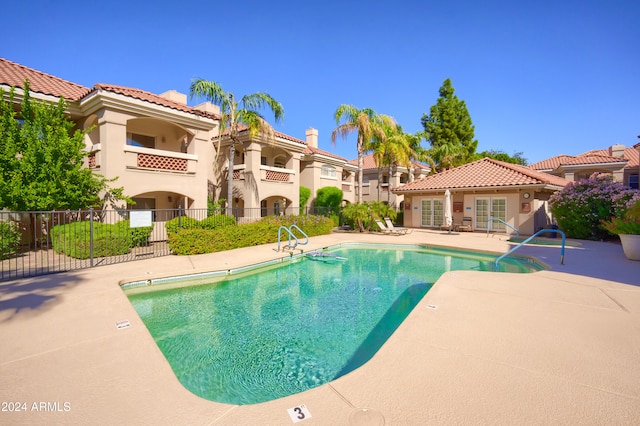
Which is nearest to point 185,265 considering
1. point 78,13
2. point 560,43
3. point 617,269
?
point 78,13

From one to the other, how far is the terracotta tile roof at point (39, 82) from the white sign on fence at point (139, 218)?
7.73 metres

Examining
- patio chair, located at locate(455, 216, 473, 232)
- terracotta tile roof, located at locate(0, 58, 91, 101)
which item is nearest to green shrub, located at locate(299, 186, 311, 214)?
patio chair, located at locate(455, 216, 473, 232)

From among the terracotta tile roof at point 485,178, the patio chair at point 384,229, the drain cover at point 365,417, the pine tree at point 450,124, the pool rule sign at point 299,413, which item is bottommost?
the pool rule sign at point 299,413

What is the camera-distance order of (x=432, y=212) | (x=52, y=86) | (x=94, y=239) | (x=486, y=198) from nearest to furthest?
(x=94, y=239) < (x=52, y=86) < (x=486, y=198) < (x=432, y=212)

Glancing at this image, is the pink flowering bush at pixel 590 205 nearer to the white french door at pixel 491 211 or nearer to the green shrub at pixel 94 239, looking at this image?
the white french door at pixel 491 211

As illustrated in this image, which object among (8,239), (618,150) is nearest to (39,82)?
(8,239)

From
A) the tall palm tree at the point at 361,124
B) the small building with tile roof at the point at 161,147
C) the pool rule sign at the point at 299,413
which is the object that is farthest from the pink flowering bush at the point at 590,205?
the pool rule sign at the point at 299,413

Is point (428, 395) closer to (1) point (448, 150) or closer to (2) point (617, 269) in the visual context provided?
(2) point (617, 269)

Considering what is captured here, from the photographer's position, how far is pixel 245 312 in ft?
23.0

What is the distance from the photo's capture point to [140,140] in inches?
697

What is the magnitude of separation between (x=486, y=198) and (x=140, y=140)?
76.2 ft

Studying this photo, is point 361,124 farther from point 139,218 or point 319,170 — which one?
point 139,218

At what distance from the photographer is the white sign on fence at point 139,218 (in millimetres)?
11023

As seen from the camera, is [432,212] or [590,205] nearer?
[590,205]
